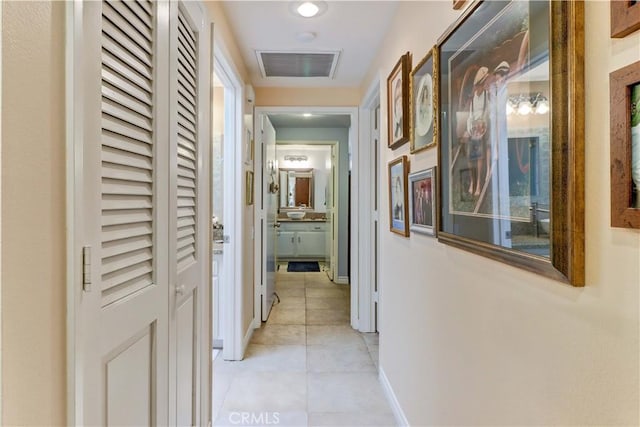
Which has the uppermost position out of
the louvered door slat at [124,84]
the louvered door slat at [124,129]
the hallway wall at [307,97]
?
the hallway wall at [307,97]

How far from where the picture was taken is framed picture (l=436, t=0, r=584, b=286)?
0.71 m

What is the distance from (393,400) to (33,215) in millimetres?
2089

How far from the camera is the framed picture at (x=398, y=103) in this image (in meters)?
1.88

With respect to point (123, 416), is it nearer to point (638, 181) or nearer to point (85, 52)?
point (85, 52)

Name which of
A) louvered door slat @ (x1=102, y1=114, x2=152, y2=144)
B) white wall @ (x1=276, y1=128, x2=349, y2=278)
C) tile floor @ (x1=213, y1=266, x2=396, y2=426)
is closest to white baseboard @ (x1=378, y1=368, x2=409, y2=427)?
tile floor @ (x1=213, y1=266, x2=396, y2=426)

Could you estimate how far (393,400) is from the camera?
7.07ft

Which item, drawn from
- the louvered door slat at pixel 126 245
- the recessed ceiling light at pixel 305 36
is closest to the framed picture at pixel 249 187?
the recessed ceiling light at pixel 305 36

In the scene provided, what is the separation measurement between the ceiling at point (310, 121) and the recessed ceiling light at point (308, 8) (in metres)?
2.78

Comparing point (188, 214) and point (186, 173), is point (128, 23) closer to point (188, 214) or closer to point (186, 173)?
point (186, 173)

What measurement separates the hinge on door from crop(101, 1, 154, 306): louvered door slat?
0.26 feet

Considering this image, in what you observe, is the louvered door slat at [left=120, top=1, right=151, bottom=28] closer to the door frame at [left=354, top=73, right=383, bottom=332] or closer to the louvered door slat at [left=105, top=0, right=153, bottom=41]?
the louvered door slat at [left=105, top=0, right=153, bottom=41]

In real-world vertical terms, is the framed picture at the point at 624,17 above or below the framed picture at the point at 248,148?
below

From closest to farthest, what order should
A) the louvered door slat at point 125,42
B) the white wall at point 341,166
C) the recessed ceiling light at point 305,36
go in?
1. the louvered door slat at point 125,42
2. the recessed ceiling light at point 305,36
3. the white wall at point 341,166

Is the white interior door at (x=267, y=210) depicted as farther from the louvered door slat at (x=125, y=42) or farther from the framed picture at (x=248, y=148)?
the louvered door slat at (x=125, y=42)
